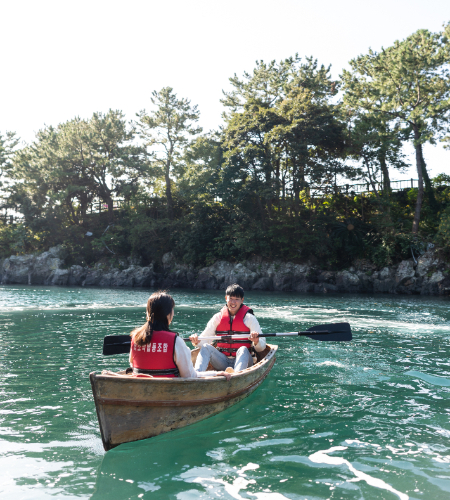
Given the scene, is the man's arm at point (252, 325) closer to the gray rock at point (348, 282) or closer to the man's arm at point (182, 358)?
the man's arm at point (182, 358)

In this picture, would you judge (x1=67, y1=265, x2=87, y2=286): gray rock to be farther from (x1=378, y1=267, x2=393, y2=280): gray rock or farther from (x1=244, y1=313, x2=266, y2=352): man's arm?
(x1=244, y1=313, x2=266, y2=352): man's arm

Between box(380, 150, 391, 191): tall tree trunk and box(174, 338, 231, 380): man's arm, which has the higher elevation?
box(380, 150, 391, 191): tall tree trunk

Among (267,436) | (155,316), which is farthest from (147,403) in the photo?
(267,436)

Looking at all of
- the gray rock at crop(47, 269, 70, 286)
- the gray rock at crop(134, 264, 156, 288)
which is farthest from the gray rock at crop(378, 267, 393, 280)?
the gray rock at crop(47, 269, 70, 286)

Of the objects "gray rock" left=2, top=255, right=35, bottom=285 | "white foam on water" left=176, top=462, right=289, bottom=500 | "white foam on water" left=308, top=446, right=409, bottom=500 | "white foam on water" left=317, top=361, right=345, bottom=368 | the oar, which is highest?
"gray rock" left=2, top=255, right=35, bottom=285

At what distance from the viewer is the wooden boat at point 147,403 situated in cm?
359

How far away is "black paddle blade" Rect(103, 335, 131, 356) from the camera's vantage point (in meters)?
5.23

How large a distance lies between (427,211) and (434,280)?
16.7 feet

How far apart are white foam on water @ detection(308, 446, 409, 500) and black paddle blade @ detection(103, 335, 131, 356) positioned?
2.59 metres

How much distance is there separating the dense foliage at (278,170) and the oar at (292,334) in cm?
1723

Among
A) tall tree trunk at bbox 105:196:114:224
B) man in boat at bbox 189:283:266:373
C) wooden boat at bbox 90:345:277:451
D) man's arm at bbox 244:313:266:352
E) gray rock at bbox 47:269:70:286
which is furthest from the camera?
tall tree trunk at bbox 105:196:114:224

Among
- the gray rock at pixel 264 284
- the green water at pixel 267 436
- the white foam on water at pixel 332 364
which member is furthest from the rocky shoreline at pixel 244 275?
the white foam on water at pixel 332 364

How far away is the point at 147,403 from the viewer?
150 inches

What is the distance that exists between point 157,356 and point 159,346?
0.12 metres
